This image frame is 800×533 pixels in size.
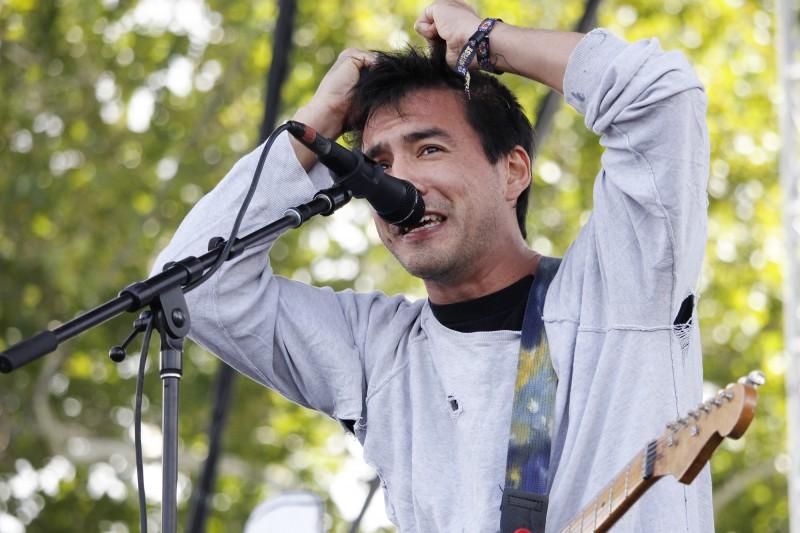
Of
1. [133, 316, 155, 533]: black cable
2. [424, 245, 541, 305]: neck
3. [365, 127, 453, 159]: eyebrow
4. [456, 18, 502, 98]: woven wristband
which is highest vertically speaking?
[456, 18, 502, 98]: woven wristband

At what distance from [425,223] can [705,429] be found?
966 millimetres

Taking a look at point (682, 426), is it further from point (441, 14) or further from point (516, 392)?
point (441, 14)

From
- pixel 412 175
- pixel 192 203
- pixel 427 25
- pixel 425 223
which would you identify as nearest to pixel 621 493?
pixel 425 223

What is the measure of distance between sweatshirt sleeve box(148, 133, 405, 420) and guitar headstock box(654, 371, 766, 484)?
0.97 meters

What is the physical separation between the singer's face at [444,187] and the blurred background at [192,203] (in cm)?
514

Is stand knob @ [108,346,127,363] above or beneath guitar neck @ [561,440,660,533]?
above

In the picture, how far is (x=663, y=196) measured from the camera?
8.47 feet

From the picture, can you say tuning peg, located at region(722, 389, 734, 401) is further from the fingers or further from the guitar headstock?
the fingers

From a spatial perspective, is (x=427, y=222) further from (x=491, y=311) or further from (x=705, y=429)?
(x=705, y=429)

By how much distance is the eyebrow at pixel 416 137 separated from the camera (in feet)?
10.1

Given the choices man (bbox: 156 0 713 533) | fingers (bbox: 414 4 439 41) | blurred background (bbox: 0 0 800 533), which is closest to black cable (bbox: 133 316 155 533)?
man (bbox: 156 0 713 533)

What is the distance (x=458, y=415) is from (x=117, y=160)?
640cm

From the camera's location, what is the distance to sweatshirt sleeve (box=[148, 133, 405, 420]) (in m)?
3.12

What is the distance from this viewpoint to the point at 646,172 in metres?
2.61
